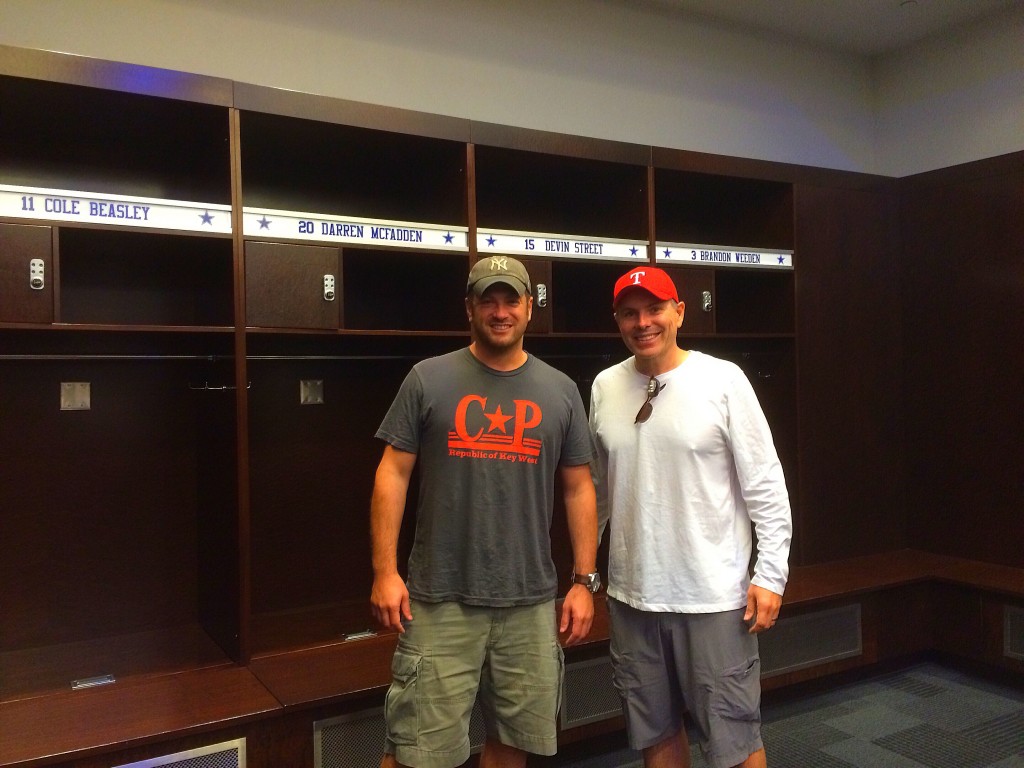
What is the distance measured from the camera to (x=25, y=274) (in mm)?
2086

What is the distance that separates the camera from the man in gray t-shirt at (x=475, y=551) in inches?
66.2

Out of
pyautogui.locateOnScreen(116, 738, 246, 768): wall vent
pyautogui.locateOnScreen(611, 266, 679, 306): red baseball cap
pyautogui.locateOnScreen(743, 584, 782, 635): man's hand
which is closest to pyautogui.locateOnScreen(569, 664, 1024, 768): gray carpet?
Answer: pyautogui.locateOnScreen(743, 584, 782, 635): man's hand

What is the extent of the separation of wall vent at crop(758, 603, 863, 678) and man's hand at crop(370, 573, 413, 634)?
1.62 m

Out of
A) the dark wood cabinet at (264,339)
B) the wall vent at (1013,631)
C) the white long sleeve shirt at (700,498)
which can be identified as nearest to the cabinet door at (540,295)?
the dark wood cabinet at (264,339)

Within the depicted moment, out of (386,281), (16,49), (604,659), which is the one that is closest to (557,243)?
(386,281)

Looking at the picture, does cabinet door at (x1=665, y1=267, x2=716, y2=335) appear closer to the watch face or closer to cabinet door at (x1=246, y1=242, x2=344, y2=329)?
cabinet door at (x1=246, y1=242, x2=344, y2=329)

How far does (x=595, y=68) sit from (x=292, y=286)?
193 cm

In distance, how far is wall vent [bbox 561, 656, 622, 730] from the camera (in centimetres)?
249

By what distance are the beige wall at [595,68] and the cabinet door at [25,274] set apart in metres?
0.85

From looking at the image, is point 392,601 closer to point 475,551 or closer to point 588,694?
point 475,551

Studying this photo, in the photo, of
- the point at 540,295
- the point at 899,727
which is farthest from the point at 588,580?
the point at 899,727

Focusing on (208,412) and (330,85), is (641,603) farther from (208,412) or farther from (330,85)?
(330,85)

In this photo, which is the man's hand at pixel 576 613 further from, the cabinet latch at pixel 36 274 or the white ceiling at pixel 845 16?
the white ceiling at pixel 845 16

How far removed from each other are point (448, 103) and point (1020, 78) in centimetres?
267
